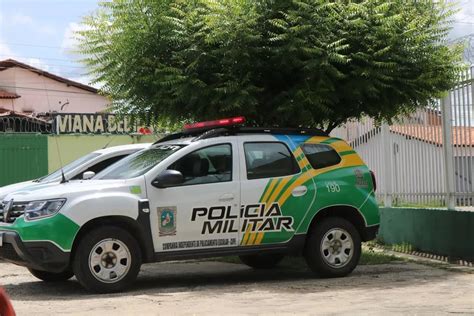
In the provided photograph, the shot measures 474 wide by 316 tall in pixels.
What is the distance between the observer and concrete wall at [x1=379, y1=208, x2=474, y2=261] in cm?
1073

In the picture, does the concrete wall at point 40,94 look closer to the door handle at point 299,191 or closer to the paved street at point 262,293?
the paved street at point 262,293

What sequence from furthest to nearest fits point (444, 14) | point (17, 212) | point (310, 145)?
point (444, 14), point (310, 145), point (17, 212)

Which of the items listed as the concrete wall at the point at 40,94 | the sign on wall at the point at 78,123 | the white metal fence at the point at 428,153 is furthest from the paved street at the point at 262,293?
the concrete wall at the point at 40,94

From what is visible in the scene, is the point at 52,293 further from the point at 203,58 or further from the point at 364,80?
the point at 364,80

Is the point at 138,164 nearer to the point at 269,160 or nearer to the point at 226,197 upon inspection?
the point at 226,197

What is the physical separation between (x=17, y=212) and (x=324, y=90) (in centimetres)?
411

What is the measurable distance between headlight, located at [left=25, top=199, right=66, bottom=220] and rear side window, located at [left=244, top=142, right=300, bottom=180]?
2.31 metres

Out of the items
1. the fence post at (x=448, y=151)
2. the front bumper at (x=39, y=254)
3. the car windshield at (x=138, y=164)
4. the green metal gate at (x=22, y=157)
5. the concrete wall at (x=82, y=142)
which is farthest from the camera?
the concrete wall at (x=82, y=142)

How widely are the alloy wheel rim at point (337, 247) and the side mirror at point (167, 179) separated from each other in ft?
6.85

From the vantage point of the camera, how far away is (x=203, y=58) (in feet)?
31.6

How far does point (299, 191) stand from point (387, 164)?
16.3 feet

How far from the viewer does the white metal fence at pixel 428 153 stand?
36.1 feet

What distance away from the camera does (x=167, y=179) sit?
819 centimetres

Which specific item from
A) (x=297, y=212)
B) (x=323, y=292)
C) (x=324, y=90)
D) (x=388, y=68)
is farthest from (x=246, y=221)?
(x=388, y=68)
